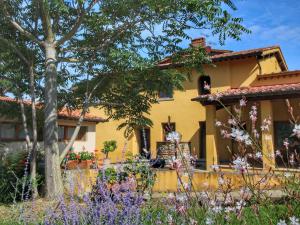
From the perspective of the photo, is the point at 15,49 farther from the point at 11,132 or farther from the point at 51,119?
the point at 11,132

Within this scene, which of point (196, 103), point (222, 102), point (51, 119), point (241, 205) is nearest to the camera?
point (241, 205)

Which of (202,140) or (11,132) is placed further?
(202,140)

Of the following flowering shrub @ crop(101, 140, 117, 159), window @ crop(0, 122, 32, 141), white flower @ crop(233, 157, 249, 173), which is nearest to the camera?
white flower @ crop(233, 157, 249, 173)

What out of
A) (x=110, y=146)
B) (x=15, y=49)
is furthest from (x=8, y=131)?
(x=15, y=49)

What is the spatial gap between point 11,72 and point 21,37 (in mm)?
1304

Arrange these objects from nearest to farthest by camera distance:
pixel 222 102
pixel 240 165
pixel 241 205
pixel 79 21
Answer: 1. pixel 240 165
2. pixel 241 205
3. pixel 79 21
4. pixel 222 102

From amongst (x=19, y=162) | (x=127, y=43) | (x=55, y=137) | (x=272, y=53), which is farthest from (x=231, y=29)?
(x=272, y=53)

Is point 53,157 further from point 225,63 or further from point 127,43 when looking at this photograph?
point 225,63

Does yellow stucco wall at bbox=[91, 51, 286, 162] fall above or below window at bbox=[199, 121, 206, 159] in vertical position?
above

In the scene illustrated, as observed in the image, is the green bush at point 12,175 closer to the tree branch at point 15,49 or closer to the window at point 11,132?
the tree branch at point 15,49

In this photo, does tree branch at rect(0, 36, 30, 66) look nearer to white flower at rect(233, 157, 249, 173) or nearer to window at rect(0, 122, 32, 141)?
window at rect(0, 122, 32, 141)

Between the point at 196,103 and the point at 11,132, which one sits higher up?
the point at 196,103

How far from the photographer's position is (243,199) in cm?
238

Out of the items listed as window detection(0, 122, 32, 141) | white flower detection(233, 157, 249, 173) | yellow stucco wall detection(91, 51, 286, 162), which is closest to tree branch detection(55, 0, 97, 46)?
white flower detection(233, 157, 249, 173)
